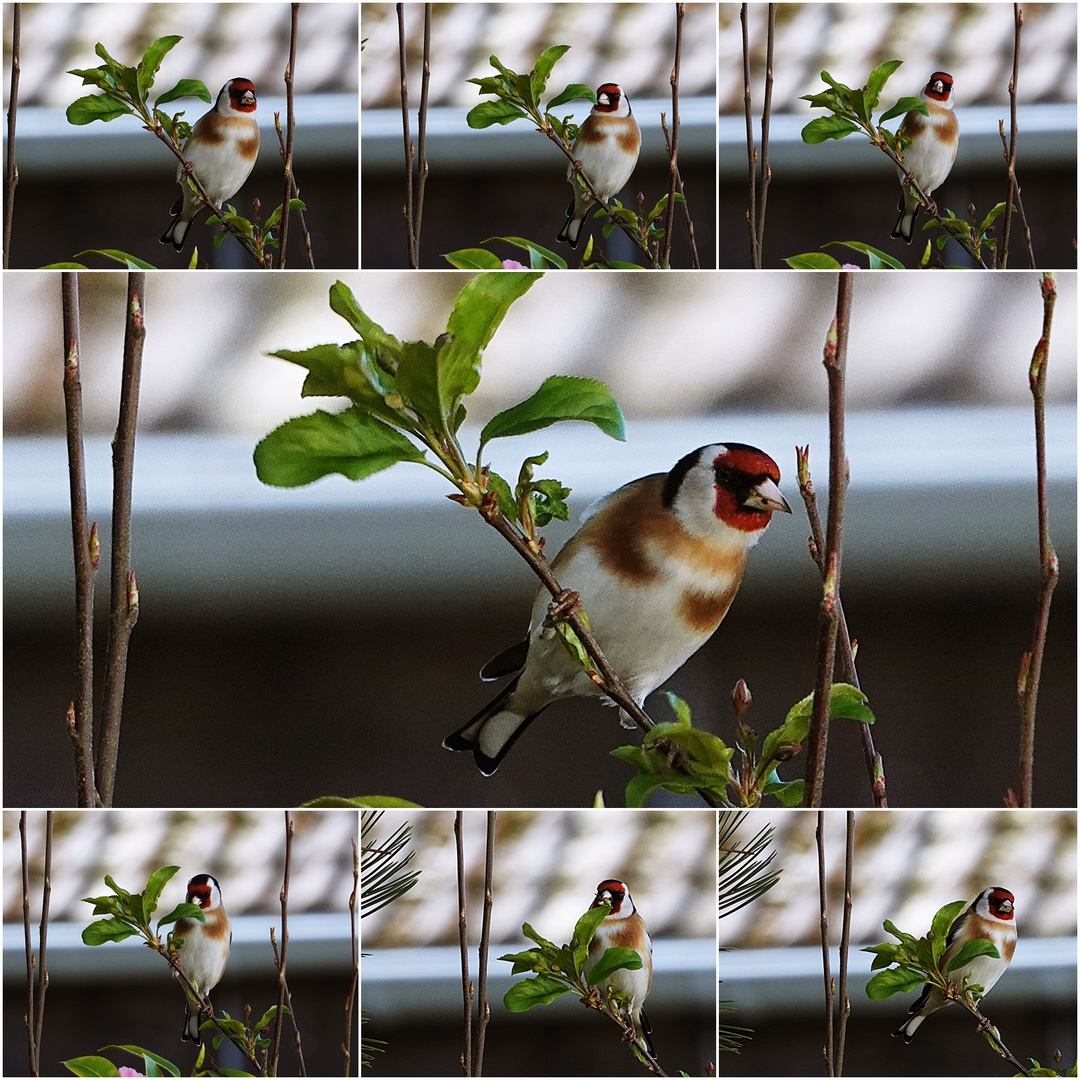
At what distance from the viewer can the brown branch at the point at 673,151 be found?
3.09 feet

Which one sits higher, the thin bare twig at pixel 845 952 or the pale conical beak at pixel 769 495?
the pale conical beak at pixel 769 495

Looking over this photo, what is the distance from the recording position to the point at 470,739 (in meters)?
0.93

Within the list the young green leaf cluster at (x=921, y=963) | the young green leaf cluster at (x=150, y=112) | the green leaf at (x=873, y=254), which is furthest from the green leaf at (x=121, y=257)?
the young green leaf cluster at (x=921, y=963)

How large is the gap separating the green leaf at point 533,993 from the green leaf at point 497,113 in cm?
69

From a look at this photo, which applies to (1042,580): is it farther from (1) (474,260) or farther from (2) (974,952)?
(1) (474,260)

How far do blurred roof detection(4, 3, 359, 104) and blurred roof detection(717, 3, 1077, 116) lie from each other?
329 mm

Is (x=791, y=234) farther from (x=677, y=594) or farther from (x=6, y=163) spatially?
(x=6, y=163)

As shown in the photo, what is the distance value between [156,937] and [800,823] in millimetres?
521

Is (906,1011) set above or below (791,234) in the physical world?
below

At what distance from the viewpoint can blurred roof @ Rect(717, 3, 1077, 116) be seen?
3.11 ft

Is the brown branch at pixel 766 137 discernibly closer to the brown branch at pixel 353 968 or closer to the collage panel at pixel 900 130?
the collage panel at pixel 900 130

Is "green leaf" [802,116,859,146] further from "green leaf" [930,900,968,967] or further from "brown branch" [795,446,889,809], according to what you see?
"green leaf" [930,900,968,967]

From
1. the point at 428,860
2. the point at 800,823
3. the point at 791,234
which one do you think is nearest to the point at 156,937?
the point at 428,860

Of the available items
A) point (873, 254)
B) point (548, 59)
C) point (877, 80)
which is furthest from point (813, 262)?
point (548, 59)
